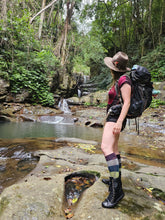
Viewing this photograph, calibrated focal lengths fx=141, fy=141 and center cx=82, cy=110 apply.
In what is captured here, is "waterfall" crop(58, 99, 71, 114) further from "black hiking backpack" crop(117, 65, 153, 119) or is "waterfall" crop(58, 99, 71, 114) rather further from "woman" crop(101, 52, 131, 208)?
"black hiking backpack" crop(117, 65, 153, 119)

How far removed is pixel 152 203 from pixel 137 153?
2.75 meters

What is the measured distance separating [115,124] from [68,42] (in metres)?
17.2

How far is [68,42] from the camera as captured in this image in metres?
16.7

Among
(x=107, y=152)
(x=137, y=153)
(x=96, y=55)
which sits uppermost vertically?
(x=96, y=55)

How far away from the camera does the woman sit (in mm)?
1673

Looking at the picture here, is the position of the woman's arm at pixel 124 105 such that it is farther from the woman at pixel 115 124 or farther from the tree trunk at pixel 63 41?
the tree trunk at pixel 63 41

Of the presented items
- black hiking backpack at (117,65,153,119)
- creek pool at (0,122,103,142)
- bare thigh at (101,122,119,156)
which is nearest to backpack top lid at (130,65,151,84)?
black hiking backpack at (117,65,153,119)

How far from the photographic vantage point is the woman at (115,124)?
167 centimetres

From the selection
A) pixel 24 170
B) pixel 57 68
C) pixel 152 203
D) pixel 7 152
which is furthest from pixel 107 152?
pixel 57 68

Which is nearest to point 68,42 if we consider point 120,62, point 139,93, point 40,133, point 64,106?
point 64,106

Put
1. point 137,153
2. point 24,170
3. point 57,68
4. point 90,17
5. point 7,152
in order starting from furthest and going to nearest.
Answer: point 90,17
point 57,68
point 137,153
point 7,152
point 24,170

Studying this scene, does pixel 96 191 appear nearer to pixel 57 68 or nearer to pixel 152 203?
pixel 152 203

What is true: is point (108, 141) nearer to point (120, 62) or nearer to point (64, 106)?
point (120, 62)

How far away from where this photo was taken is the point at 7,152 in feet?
11.3
